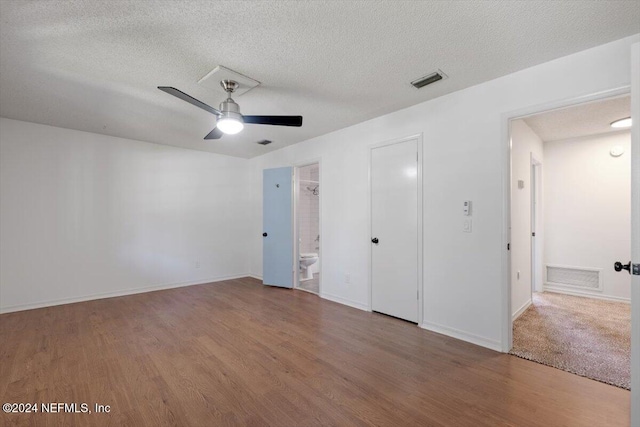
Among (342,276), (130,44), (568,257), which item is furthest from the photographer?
(568,257)

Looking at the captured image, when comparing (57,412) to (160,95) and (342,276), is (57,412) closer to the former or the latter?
(160,95)

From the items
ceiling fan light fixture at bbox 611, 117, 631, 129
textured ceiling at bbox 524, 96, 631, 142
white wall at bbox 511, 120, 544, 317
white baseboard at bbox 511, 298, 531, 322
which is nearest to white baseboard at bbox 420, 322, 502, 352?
white wall at bbox 511, 120, 544, 317

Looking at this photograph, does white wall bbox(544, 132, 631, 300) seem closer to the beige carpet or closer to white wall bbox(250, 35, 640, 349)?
the beige carpet

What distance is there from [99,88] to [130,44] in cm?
104

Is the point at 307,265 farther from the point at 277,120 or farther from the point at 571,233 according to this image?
the point at 571,233

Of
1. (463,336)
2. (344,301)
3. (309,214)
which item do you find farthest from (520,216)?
(309,214)

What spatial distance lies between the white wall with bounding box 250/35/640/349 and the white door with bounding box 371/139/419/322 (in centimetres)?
13

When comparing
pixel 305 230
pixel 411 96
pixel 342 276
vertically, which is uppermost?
pixel 411 96

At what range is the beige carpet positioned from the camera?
7.55ft

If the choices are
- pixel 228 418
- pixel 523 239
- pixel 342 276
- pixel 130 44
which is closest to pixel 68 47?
pixel 130 44

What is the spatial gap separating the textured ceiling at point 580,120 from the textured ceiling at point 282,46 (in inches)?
47.0

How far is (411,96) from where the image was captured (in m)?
3.05

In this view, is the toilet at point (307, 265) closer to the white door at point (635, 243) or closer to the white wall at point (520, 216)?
the white wall at point (520, 216)

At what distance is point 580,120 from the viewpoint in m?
3.65
